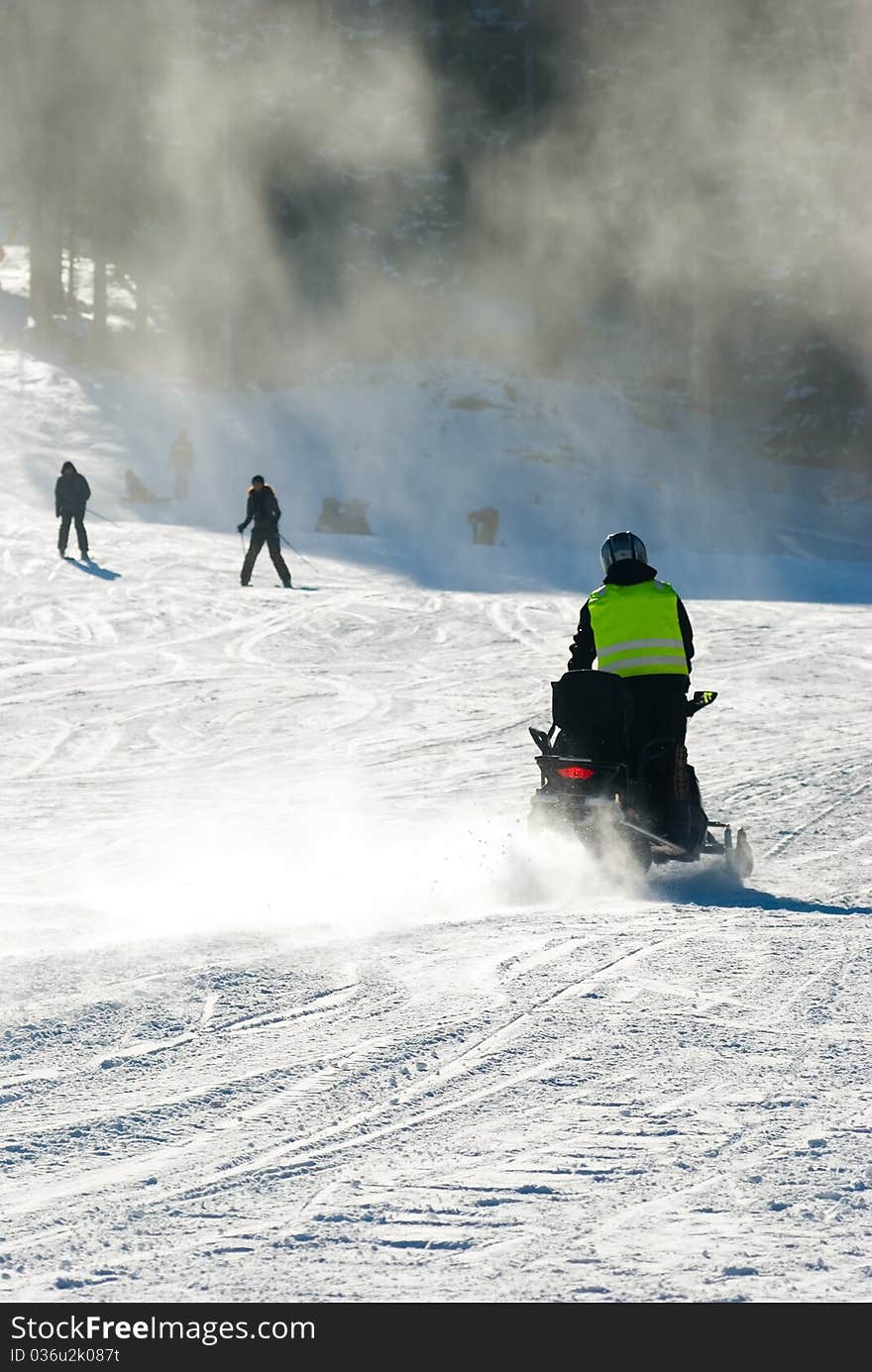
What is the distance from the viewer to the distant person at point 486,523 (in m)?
30.9

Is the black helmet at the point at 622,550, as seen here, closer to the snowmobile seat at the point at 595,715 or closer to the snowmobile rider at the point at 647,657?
the snowmobile rider at the point at 647,657

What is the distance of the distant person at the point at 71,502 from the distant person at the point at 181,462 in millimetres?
9597

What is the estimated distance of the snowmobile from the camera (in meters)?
7.87

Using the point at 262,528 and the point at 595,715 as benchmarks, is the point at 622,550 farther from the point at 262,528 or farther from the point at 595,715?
the point at 262,528

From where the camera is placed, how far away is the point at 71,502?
23438mm

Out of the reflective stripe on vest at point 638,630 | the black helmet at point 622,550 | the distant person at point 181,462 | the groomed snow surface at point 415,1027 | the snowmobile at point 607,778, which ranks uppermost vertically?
the distant person at point 181,462

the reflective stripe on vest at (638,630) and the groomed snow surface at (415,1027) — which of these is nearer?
the groomed snow surface at (415,1027)

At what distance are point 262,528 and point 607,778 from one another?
46.0 feet

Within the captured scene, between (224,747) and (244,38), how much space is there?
122 ft

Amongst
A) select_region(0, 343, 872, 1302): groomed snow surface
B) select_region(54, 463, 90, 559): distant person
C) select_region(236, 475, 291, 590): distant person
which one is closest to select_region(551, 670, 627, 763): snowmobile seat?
select_region(0, 343, 872, 1302): groomed snow surface

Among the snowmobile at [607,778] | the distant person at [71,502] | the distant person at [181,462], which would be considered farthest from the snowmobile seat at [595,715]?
the distant person at [181,462]

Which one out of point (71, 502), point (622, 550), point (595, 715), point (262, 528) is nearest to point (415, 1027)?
point (595, 715)

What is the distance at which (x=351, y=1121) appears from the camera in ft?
15.1
